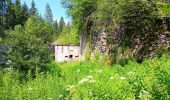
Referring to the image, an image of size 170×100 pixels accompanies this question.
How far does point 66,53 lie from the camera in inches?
1649

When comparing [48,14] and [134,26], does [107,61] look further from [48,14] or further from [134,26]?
[48,14]

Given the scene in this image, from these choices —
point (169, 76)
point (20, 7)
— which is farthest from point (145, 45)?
point (20, 7)

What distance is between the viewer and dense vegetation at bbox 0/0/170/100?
7176 millimetres

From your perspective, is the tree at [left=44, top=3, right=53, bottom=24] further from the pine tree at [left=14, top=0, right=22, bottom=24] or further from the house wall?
the house wall

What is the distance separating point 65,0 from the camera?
36438 millimetres

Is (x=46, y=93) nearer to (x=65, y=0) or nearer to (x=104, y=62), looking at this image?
(x=104, y=62)

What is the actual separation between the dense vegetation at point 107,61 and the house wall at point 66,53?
10269 mm

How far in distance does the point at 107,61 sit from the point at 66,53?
18697 millimetres

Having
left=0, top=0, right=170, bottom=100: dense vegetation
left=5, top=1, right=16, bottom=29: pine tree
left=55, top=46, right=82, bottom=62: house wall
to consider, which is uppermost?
left=5, top=1, right=16, bottom=29: pine tree

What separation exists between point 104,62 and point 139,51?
12.8 feet

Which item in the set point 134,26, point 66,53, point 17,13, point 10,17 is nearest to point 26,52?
point 134,26

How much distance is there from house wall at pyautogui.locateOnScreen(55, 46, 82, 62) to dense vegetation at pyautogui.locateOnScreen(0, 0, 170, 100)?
33.7ft

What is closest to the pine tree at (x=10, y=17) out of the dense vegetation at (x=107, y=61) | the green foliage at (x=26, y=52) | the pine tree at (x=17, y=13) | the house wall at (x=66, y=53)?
the pine tree at (x=17, y=13)

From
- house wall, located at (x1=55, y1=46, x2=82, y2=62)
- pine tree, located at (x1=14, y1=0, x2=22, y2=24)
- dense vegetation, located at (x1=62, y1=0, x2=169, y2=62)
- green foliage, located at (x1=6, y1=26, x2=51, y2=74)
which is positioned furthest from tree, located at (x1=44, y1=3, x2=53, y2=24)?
green foliage, located at (x1=6, y1=26, x2=51, y2=74)
